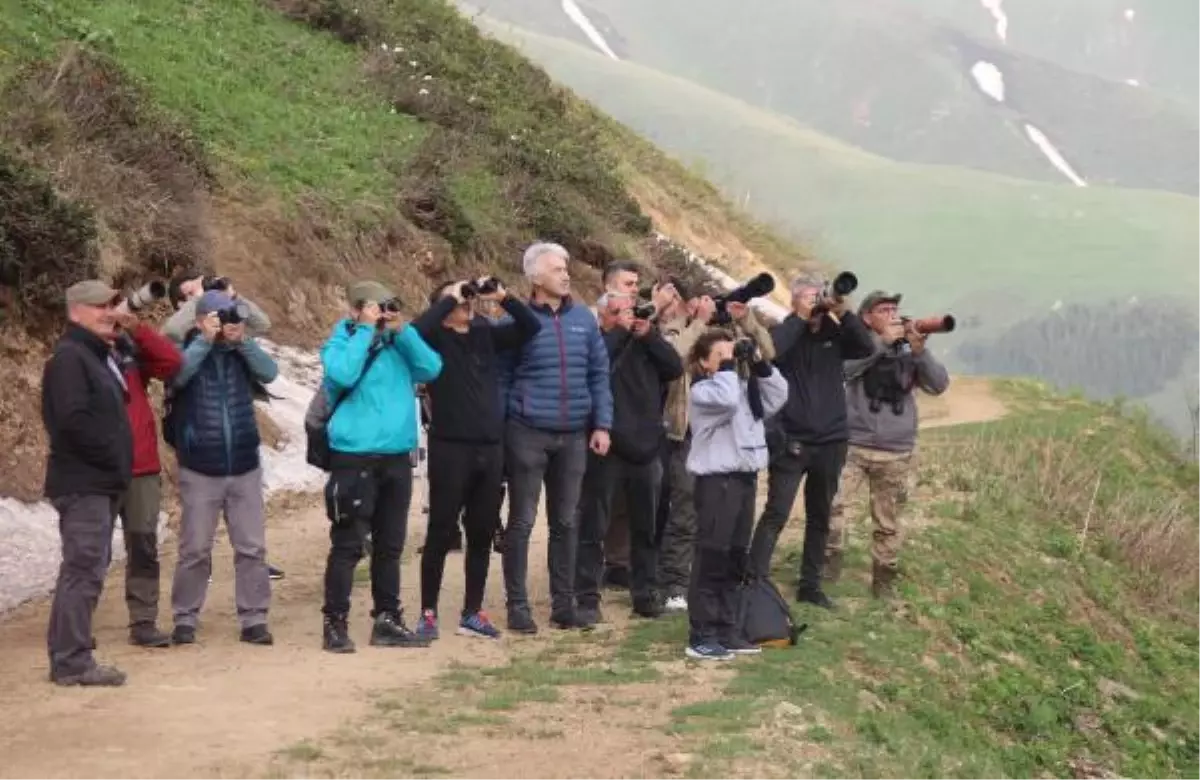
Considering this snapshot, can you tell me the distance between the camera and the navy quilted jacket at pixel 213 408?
8.78 m

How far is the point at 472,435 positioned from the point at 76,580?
6.88ft

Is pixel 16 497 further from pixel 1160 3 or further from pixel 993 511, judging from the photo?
pixel 1160 3

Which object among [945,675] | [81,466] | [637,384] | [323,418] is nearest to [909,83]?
[945,675]

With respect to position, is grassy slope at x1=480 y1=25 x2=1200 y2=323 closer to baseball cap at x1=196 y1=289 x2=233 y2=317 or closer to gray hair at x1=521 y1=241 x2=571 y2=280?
gray hair at x1=521 y1=241 x2=571 y2=280

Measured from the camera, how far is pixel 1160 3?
8231 cm

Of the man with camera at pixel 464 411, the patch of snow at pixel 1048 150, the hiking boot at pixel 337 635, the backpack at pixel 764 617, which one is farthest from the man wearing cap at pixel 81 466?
the patch of snow at pixel 1048 150

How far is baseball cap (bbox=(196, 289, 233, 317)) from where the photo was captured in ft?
28.6

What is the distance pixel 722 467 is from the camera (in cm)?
886

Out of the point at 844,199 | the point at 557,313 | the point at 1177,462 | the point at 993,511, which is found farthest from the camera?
the point at 844,199

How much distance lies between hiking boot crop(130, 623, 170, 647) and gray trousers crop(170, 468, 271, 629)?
0.14m

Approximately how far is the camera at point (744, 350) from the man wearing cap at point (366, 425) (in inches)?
59.7

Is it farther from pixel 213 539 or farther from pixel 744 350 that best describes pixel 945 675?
pixel 213 539

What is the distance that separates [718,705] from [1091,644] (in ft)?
18.6

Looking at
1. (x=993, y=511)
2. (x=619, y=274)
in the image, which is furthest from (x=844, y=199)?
(x=619, y=274)
